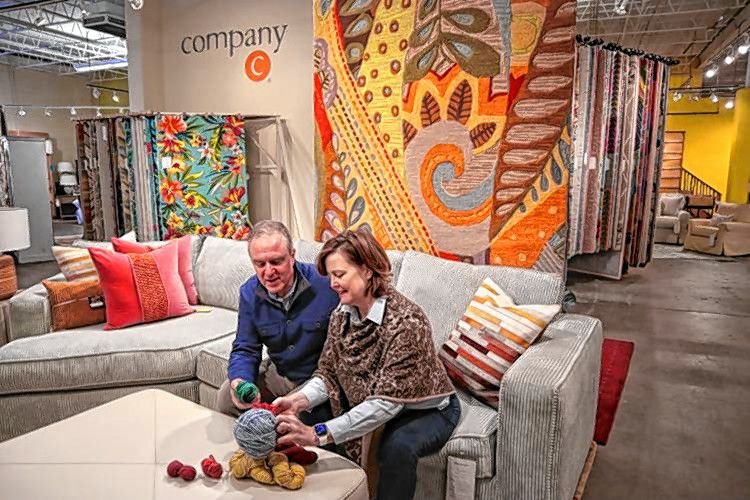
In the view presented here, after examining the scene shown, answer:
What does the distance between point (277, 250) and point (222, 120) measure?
320 cm

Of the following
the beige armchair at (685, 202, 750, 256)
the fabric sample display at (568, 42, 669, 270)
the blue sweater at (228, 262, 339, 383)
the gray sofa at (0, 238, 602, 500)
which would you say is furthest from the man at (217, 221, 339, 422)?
the beige armchair at (685, 202, 750, 256)

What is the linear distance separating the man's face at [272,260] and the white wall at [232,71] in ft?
9.20

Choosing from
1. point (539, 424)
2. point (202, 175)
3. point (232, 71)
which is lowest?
point (539, 424)

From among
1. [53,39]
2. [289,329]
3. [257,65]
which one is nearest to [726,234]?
[257,65]

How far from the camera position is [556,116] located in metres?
2.83

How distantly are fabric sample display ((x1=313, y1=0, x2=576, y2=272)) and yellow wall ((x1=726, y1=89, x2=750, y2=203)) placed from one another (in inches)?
373

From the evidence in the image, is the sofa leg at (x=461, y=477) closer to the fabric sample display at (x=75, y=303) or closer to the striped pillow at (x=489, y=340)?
the striped pillow at (x=489, y=340)

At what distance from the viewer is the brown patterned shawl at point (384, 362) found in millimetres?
1688

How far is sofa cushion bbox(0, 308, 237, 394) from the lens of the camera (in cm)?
249

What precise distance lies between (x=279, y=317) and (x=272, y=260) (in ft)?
0.75

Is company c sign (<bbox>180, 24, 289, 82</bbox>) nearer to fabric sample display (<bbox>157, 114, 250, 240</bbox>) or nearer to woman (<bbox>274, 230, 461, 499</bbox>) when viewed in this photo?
fabric sample display (<bbox>157, 114, 250, 240</bbox>)

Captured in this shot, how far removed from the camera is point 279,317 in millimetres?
2090

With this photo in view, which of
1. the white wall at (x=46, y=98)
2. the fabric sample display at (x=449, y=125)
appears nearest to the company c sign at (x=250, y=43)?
the fabric sample display at (x=449, y=125)

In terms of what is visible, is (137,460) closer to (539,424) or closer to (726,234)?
(539,424)
